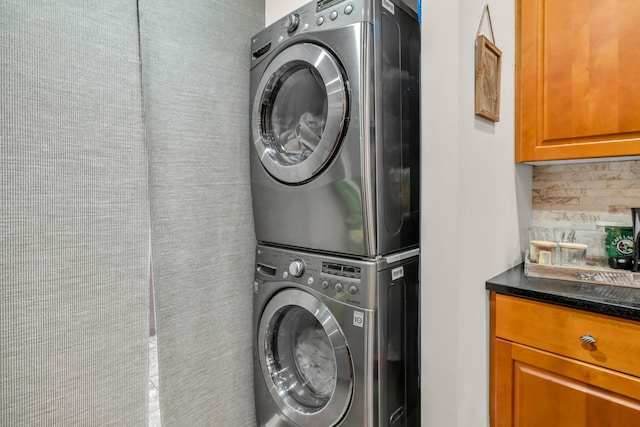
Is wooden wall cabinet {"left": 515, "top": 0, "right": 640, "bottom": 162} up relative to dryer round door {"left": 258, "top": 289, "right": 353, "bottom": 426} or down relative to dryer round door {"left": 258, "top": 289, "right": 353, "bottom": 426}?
up

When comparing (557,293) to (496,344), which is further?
(496,344)

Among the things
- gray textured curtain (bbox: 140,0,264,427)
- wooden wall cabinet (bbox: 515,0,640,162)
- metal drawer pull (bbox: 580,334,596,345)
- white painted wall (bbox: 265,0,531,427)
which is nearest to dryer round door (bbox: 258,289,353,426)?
gray textured curtain (bbox: 140,0,264,427)

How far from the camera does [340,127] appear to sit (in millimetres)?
1116

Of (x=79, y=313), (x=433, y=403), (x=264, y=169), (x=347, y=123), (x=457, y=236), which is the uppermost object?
(x=347, y=123)

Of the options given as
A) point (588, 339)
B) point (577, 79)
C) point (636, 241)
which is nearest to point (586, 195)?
point (636, 241)

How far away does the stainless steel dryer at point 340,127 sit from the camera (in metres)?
1.08

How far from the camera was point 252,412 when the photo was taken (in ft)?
5.20

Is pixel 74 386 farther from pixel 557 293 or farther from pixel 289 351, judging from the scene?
pixel 557 293

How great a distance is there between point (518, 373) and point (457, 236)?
589 millimetres

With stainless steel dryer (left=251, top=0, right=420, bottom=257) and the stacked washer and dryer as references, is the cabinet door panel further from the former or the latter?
stainless steel dryer (left=251, top=0, right=420, bottom=257)

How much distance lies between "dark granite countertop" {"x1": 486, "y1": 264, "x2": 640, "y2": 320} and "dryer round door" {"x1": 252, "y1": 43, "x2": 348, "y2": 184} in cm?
81

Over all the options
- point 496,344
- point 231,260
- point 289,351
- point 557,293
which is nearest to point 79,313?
point 231,260

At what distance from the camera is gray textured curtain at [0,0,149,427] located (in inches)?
39.8

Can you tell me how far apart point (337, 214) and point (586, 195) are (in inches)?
47.4
